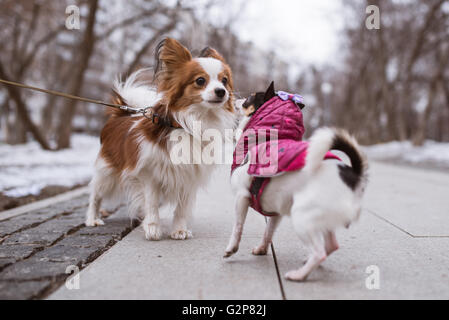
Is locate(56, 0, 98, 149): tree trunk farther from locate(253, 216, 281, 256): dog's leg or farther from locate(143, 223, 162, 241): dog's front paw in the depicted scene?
locate(253, 216, 281, 256): dog's leg

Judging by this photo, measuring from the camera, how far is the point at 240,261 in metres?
2.77

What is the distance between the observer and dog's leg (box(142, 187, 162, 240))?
11.2 feet

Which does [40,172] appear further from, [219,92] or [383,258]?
[383,258]

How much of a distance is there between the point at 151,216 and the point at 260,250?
1118 mm

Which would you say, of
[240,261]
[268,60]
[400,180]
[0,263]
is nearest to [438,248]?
[240,261]

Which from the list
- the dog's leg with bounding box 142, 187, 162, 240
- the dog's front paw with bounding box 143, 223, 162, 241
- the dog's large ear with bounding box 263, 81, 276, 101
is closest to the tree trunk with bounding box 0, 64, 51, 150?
the dog's leg with bounding box 142, 187, 162, 240

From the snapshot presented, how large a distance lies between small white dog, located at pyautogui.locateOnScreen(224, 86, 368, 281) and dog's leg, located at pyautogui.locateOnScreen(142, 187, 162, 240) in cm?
135

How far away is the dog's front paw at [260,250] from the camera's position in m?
2.92

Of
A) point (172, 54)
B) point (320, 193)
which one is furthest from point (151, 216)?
point (320, 193)

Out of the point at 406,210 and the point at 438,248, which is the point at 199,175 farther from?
the point at 406,210

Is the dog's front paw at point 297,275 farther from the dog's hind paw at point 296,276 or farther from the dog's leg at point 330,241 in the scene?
the dog's leg at point 330,241

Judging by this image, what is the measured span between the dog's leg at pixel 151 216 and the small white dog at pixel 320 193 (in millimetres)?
1355

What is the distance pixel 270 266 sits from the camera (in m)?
2.67

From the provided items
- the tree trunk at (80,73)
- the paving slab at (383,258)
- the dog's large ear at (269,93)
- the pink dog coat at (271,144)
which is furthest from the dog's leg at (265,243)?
the tree trunk at (80,73)
